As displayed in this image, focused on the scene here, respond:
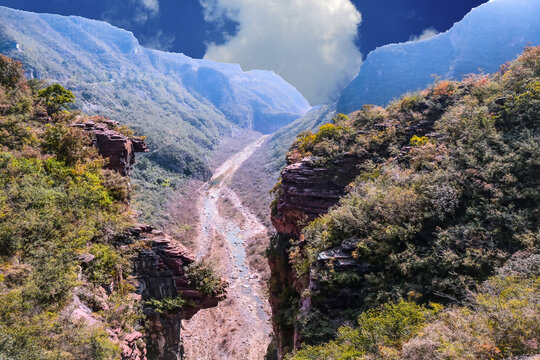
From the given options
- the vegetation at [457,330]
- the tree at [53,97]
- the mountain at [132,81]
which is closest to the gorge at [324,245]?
the vegetation at [457,330]

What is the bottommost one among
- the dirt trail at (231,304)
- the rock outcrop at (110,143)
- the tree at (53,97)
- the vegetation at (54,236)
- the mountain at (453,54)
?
the dirt trail at (231,304)

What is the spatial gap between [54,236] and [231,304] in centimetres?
1890

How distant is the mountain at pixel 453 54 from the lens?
145ft

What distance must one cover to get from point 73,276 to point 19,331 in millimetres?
2490

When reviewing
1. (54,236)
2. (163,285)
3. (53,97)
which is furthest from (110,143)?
(163,285)

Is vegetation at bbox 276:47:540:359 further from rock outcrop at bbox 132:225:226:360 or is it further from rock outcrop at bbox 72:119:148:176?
rock outcrop at bbox 72:119:148:176

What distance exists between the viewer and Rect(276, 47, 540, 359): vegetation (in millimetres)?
5020

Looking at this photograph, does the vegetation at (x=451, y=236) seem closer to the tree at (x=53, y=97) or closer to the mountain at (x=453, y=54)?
the tree at (x=53, y=97)

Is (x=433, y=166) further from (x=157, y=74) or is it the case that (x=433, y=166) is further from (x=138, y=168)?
(x=157, y=74)

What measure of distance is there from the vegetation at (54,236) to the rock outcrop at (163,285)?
929mm

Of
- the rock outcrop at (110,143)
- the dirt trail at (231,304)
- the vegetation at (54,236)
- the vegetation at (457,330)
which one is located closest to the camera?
the vegetation at (457,330)

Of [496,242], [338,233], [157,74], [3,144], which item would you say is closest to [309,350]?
[338,233]

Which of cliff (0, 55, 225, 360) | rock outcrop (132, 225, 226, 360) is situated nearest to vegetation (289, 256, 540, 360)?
cliff (0, 55, 225, 360)

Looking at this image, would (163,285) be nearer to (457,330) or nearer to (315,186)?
(315,186)
